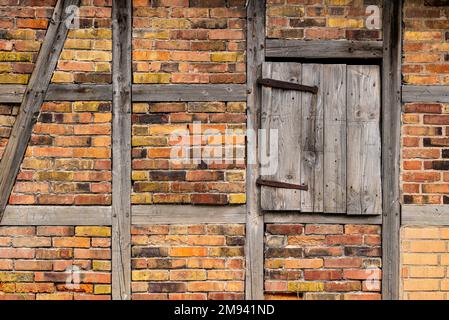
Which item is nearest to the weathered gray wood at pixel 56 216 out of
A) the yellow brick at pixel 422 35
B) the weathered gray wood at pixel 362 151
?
the weathered gray wood at pixel 362 151

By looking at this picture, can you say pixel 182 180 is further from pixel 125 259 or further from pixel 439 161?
pixel 439 161

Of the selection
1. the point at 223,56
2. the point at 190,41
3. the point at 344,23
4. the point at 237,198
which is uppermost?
the point at 344,23

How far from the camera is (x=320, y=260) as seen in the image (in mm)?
3771

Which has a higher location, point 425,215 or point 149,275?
point 425,215

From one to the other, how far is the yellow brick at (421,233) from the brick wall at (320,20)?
133 cm

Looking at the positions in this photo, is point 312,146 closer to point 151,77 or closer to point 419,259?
point 419,259

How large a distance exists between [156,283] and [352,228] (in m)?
1.38

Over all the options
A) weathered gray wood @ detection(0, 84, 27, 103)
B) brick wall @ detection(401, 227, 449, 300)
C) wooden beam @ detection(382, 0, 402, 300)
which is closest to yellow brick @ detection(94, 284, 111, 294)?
weathered gray wood @ detection(0, 84, 27, 103)

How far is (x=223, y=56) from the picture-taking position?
3.78 m

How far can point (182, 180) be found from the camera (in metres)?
3.76

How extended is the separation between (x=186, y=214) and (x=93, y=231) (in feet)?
2.08

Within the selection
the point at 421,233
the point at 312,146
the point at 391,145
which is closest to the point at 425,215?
the point at 421,233

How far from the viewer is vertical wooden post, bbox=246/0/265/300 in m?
3.75

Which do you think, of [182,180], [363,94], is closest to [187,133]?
[182,180]
